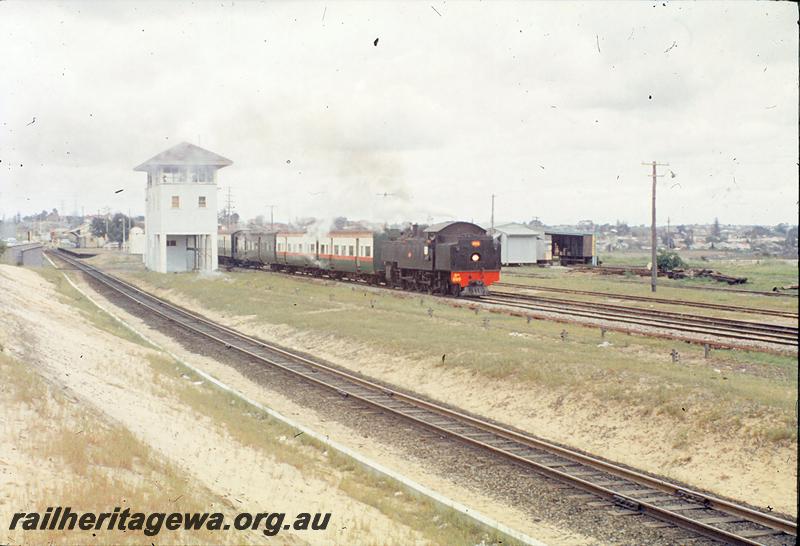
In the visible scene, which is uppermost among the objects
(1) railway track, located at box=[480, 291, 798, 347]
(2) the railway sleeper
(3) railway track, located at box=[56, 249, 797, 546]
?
(1) railway track, located at box=[480, 291, 798, 347]

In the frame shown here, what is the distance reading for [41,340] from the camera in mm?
19188

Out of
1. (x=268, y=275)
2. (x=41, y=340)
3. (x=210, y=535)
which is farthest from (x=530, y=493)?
(x=268, y=275)

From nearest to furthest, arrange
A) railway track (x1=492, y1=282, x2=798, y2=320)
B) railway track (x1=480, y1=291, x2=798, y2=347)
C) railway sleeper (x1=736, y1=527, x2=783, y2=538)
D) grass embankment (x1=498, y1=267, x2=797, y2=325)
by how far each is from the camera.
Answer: railway sleeper (x1=736, y1=527, x2=783, y2=538) < railway track (x1=480, y1=291, x2=798, y2=347) < railway track (x1=492, y1=282, x2=798, y2=320) < grass embankment (x1=498, y1=267, x2=797, y2=325)

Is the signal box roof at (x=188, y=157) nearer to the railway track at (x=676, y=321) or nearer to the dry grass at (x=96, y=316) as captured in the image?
the dry grass at (x=96, y=316)

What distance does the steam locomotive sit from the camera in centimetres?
3616

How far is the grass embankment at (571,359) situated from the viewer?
14.0m

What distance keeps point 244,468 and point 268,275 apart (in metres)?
45.7

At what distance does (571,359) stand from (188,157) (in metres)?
45.0

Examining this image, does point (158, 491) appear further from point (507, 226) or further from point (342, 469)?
point (507, 226)

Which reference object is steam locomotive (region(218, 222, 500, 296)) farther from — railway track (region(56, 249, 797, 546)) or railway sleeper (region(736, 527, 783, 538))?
railway sleeper (region(736, 527, 783, 538))

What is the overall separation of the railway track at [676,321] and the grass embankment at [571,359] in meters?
2.46

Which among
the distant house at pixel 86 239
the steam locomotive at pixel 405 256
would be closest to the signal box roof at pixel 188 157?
the steam locomotive at pixel 405 256

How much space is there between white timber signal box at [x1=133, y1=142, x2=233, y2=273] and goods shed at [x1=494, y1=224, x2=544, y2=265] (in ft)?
98.9

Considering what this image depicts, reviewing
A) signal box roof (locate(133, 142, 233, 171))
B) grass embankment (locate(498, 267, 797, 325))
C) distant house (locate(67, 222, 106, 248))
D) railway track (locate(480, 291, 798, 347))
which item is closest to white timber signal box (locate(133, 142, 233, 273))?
signal box roof (locate(133, 142, 233, 171))
